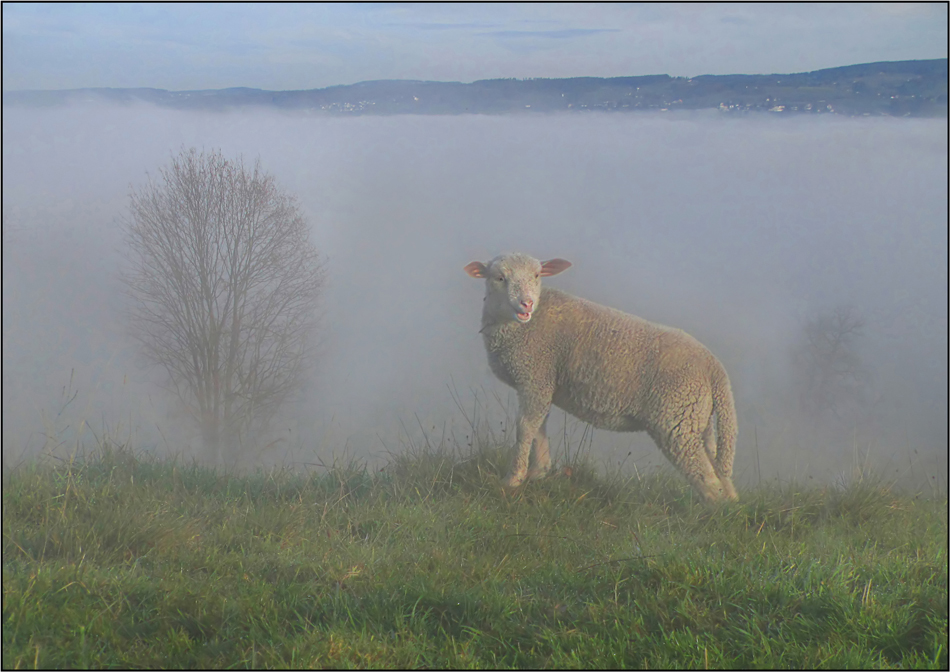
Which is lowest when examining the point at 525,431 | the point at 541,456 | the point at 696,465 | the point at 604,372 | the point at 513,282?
the point at 541,456

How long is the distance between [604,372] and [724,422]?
824mm

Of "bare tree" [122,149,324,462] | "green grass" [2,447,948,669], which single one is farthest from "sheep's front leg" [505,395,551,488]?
"bare tree" [122,149,324,462]

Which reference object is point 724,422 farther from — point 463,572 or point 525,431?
point 463,572

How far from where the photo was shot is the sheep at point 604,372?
16.4ft

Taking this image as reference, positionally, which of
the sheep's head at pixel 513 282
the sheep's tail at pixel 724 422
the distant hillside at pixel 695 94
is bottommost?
the sheep's tail at pixel 724 422

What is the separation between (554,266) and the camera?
522 centimetres

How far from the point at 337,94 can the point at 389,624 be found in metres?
4.64

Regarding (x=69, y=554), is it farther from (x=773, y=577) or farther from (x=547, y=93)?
(x=547, y=93)

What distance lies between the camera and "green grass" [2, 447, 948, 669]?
3.29m

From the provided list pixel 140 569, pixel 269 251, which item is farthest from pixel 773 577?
pixel 269 251

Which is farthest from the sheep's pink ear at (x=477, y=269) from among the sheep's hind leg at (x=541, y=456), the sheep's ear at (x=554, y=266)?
the sheep's hind leg at (x=541, y=456)

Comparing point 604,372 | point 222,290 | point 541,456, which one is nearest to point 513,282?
point 604,372

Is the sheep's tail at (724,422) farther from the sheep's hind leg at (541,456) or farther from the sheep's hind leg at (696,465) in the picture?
the sheep's hind leg at (541,456)

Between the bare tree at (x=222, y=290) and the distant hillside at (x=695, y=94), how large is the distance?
3.92ft
